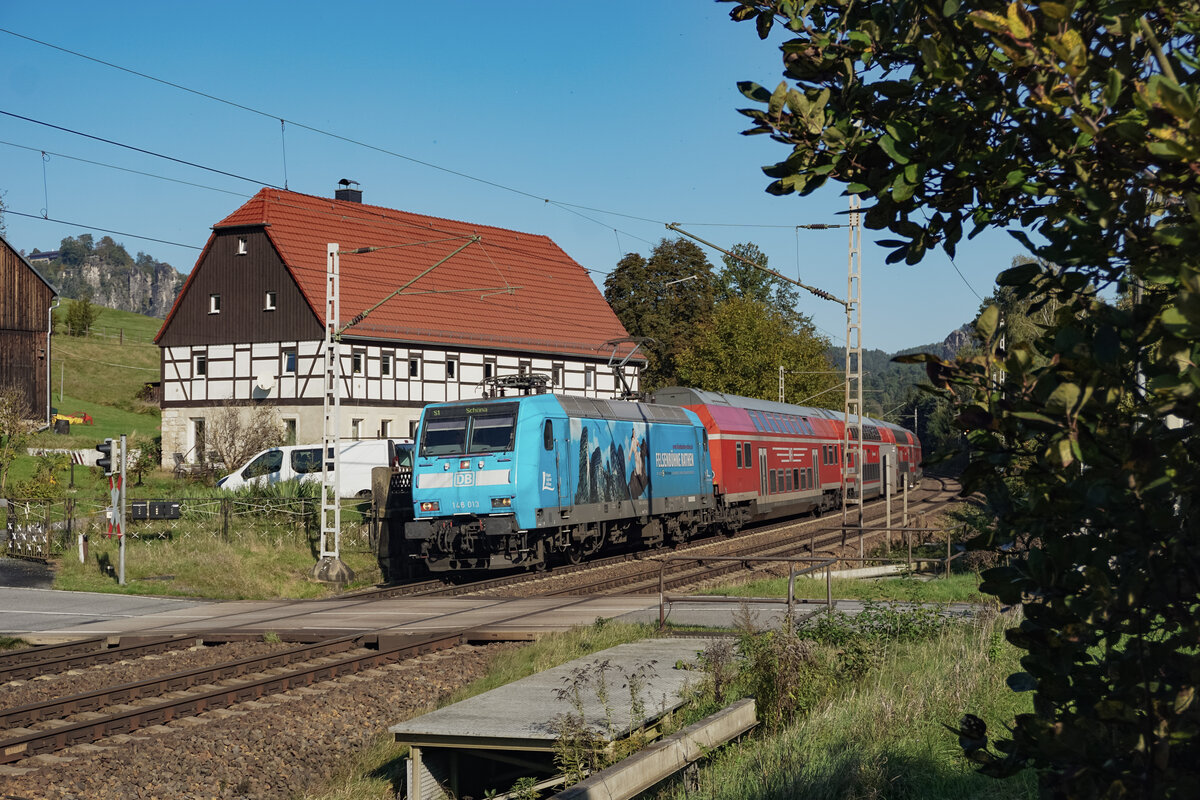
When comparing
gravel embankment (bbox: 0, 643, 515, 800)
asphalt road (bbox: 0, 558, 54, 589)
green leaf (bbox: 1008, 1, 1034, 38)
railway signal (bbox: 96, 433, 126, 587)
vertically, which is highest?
green leaf (bbox: 1008, 1, 1034, 38)

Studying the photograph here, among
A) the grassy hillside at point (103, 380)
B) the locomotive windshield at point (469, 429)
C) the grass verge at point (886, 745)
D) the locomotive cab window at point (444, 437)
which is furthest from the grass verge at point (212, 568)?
the grassy hillside at point (103, 380)

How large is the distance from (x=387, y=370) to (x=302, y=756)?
32.9 meters

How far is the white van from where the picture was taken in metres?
30.6

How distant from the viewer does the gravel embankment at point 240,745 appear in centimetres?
917

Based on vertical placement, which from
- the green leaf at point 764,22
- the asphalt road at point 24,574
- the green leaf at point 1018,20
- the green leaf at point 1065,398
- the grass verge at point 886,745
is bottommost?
the asphalt road at point 24,574

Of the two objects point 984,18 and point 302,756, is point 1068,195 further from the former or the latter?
point 302,756

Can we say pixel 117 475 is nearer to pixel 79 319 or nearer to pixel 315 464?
pixel 315 464

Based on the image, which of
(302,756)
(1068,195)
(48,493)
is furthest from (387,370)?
(1068,195)

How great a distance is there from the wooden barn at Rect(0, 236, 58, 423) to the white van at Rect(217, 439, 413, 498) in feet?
79.2

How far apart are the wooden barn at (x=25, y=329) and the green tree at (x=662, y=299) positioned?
35954 mm

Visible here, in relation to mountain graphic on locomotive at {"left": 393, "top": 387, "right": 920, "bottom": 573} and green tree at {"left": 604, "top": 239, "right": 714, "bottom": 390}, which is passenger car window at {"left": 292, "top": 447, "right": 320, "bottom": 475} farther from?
green tree at {"left": 604, "top": 239, "right": 714, "bottom": 390}

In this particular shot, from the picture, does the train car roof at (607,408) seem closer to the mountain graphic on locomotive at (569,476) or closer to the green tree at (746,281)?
the mountain graphic on locomotive at (569,476)

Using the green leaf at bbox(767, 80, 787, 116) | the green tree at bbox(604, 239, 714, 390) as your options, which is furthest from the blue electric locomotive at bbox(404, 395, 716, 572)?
the green tree at bbox(604, 239, 714, 390)

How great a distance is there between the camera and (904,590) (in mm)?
17766
